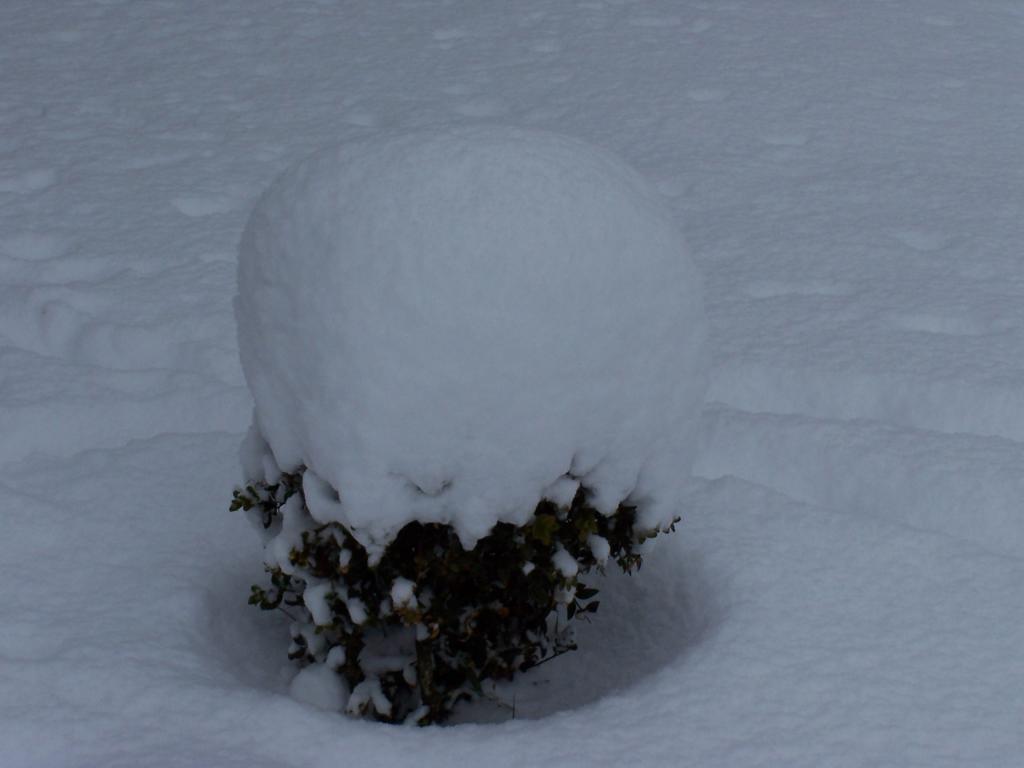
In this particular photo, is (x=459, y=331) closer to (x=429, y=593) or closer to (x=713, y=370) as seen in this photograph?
(x=429, y=593)

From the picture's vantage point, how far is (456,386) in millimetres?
1790

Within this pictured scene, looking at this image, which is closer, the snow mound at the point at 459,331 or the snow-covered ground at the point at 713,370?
the snow mound at the point at 459,331

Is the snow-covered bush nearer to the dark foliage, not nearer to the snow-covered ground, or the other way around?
the dark foliage

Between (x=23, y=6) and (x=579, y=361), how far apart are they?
15.9 ft

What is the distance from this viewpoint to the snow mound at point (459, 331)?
1798mm

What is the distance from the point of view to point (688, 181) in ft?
13.6

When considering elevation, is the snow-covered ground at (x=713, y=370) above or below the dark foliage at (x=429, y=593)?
below

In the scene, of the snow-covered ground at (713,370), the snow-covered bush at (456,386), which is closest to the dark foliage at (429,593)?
the snow-covered bush at (456,386)

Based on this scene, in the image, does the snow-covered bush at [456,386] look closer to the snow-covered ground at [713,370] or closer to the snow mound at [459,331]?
the snow mound at [459,331]

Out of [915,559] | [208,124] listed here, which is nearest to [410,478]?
[915,559]

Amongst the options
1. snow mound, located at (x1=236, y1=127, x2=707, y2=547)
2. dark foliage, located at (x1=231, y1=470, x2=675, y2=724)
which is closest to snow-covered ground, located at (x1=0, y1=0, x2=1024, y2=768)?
dark foliage, located at (x1=231, y1=470, x2=675, y2=724)

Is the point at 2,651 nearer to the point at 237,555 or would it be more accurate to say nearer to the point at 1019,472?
the point at 237,555

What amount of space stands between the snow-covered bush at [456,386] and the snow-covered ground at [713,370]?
0.19 meters

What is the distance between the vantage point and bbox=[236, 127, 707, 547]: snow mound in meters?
1.80
